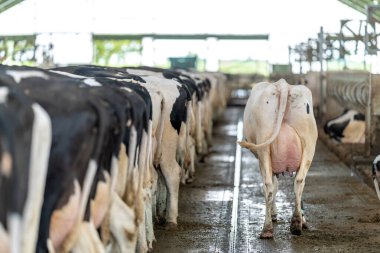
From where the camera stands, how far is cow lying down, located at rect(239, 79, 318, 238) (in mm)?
8156

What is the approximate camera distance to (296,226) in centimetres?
811

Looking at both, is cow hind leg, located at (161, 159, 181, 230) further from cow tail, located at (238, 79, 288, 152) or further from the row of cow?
the row of cow

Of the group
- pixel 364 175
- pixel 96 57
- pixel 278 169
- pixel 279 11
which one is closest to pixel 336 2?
pixel 279 11

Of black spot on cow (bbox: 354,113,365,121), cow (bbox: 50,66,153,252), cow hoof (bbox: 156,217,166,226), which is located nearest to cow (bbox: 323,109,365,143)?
black spot on cow (bbox: 354,113,365,121)

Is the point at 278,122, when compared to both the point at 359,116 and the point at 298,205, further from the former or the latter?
the point at 359,116

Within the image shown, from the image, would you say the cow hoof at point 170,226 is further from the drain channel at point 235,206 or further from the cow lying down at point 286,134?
the cow lying down at point 286,134

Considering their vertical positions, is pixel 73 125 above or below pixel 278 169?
above

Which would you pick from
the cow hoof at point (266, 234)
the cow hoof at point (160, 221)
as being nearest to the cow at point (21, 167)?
the cow hoof at point (266, 234)

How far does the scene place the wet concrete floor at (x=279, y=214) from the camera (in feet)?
25.1

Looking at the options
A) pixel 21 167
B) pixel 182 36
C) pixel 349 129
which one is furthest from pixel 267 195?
pixel 182 36

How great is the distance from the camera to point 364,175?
12070 millimetres

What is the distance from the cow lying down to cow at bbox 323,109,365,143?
34.5 ft

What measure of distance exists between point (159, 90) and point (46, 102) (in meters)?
3.62

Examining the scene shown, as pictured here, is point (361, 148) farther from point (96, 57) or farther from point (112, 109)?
point (96, 57)
